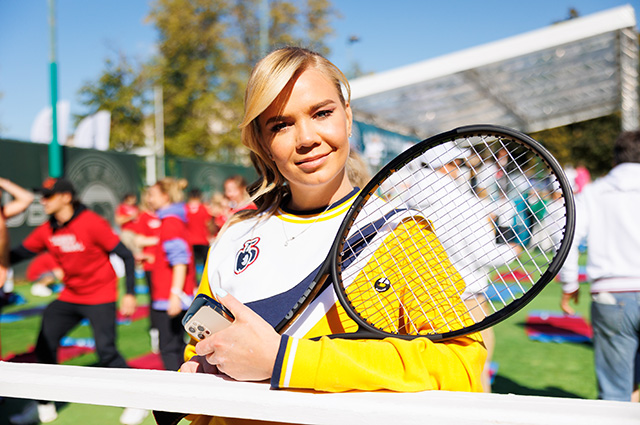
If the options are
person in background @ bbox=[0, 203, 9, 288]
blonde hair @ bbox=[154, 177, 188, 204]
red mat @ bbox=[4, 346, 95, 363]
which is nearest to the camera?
person in background @ bbox=[0, 203, 9, 288]

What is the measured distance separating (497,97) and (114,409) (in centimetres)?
1267

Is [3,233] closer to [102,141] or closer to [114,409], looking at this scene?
[114,409]

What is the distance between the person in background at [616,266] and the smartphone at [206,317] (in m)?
2.61

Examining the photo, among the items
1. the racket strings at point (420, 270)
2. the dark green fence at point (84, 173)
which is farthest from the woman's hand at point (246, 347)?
the dark green fence at point (84, 173)

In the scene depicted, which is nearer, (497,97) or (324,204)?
(324,204)

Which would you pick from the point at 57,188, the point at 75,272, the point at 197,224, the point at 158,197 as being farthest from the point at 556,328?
the point at 57,188

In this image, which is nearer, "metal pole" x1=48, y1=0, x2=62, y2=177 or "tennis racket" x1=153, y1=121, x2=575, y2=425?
"tennis racket" x1=153, y1=121, x2=575, y2=425

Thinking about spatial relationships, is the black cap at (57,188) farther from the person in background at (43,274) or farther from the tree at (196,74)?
the tree at (196,74)

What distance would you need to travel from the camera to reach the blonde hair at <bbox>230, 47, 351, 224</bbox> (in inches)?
52.4

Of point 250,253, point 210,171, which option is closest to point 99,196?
point 210,171

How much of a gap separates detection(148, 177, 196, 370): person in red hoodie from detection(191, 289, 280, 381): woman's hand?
3.58 m

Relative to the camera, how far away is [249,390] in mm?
1051

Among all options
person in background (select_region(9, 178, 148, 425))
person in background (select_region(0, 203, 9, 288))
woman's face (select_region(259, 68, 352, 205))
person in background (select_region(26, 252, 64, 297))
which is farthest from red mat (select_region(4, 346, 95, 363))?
woman's face (select_region(259, 68, 352, 205))

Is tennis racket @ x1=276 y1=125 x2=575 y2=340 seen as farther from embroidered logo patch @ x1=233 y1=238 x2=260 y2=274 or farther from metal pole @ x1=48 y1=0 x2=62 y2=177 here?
metal pole @ x1=48 y1=0 x2=62 y2=177
